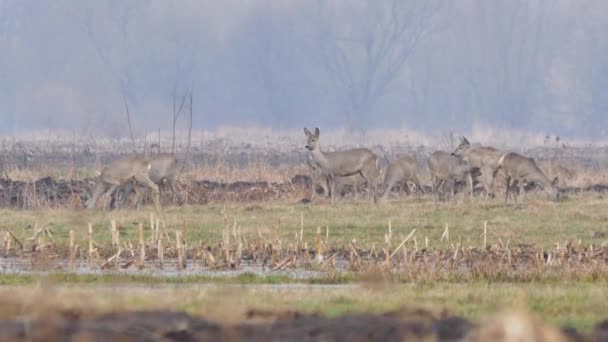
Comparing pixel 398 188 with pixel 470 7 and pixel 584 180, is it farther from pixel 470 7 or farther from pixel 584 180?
pixel 470 7

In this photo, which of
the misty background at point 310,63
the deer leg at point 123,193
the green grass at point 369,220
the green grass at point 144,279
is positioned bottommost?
the green grass at point 144,279

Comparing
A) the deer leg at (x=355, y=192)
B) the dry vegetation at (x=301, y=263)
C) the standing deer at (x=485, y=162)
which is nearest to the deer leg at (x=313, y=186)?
the dry vegetation at (x=301, y=263)

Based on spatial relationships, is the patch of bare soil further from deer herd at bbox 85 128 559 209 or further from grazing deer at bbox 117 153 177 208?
deer herd at bbox 85 128 559 209

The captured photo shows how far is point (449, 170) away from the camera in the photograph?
129 ft

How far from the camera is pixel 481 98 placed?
14362cm

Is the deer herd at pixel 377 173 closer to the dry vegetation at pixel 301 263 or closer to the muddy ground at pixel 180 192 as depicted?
the muddy ground at pixel 180 192

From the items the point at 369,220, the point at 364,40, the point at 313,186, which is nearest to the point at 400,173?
the point at 313,186

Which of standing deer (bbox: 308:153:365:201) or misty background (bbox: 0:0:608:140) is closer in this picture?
standing deer (bbox: 308:153:365:201)

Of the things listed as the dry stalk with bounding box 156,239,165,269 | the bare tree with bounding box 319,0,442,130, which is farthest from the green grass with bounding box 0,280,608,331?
the bare tree with bounding box 319,0,442,130

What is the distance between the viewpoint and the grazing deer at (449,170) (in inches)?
1534

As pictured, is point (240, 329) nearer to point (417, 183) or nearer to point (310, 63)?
point (417, 183)

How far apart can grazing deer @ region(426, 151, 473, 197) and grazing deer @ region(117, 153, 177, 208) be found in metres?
7.05

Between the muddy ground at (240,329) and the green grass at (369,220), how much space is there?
12.7m

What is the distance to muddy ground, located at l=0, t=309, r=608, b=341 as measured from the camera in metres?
9.10
